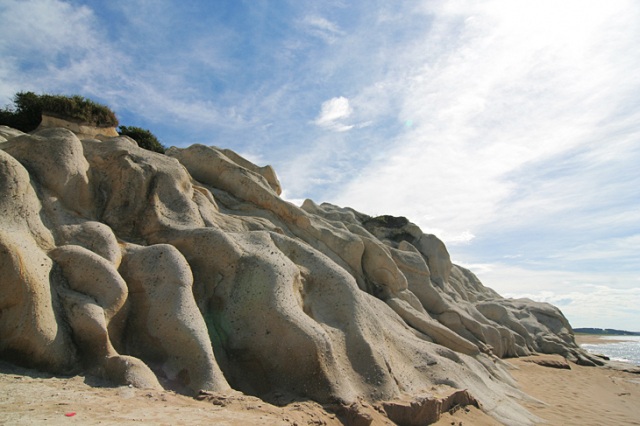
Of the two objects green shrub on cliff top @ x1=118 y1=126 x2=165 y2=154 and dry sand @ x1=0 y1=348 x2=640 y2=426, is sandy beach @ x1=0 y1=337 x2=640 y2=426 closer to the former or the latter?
dry sand @ x1=0 y1=348 x2=640 y2=426

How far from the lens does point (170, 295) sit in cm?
630

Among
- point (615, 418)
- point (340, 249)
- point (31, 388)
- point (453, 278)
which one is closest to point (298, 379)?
point (31, 388)

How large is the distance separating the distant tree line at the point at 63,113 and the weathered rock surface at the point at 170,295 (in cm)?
336

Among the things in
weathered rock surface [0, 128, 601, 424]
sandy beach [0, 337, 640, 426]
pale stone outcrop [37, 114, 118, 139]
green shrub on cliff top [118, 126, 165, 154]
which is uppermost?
green shrub on cliff top [118, 126, 165, 154]

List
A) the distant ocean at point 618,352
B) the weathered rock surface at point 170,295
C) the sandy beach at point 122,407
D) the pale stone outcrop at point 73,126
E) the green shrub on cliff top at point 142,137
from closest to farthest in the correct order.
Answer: the sandy beach at point 122,407 → the weathered rock surface at point 170,295 → the pale stone outcrop at point 73,126 → the green shrub on cliff top at point 142,137 → the distant ocean at point 618,352

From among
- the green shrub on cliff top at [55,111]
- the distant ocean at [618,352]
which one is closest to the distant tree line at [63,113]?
the green shrub on cliff top at [55,111]

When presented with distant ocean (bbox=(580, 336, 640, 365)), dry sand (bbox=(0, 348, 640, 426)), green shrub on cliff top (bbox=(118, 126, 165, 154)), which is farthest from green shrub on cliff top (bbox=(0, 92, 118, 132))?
distant ocean (bbox=(580, 336, 640, 365))

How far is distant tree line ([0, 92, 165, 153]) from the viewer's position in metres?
13.1

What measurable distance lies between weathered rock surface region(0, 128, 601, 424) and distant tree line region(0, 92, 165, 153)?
11.0ft

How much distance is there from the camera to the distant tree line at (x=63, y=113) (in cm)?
1315

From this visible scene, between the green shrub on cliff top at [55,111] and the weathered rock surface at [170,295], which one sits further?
the green shrub on cliff top at [55,111]

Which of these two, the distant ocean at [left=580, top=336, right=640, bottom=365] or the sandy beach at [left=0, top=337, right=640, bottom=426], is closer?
the sandy beach at [left=0, top=337, right=640, bottom=426]

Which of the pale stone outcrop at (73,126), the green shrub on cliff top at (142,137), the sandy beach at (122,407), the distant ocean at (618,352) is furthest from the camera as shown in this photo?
the distant ocean at (618,352)

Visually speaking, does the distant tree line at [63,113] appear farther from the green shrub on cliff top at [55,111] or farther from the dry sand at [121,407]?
the dry sand at [121,407]
